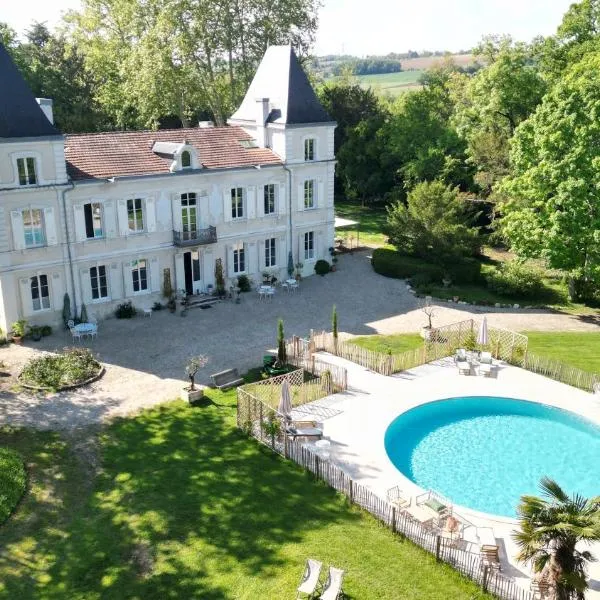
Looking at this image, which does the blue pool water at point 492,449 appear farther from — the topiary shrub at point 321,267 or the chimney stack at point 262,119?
the chimney stack at point 262,119

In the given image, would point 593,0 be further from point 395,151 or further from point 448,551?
point 448,551

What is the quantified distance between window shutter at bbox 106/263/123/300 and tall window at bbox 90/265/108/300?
31cm

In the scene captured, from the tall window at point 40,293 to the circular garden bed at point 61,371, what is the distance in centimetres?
479

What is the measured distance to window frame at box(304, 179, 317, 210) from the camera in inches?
1686

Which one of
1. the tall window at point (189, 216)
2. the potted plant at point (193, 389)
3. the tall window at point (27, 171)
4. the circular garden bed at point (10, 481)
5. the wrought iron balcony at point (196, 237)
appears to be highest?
the tall window at point (27, 171)

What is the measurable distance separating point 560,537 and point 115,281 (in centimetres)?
2706

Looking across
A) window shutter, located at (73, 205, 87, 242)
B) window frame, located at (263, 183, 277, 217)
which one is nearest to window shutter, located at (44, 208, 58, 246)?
window shutter, located at (73, 205, 87, 242)

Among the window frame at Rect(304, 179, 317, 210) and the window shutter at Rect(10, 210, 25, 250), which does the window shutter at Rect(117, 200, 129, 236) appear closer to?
the window shutter at Rect(10, 210, 25, 250)

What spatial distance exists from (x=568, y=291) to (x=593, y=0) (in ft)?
87.6

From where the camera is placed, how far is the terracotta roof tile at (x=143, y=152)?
3459 cm

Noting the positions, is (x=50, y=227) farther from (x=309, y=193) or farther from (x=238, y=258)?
(x=309, y=193)

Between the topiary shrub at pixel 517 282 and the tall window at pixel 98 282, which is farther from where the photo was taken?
the topiary shrub at pixel 517 282

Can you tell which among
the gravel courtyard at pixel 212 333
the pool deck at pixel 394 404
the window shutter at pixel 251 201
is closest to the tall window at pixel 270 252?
the window shutter at pixel 251 201

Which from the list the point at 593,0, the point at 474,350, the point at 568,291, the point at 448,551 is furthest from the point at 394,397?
the point at 593,0
